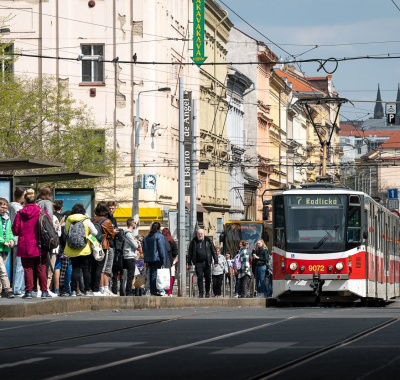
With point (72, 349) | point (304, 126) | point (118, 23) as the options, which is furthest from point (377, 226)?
point (304, 126)

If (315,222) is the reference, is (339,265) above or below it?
below

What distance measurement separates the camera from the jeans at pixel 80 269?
21.9m

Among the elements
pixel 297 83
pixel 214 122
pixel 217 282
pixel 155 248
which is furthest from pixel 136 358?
pixel 297 83

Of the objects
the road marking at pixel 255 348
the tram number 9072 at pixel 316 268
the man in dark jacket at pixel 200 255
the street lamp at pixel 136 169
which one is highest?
the street lamp at pixel 136 169

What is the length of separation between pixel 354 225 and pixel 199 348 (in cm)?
1727

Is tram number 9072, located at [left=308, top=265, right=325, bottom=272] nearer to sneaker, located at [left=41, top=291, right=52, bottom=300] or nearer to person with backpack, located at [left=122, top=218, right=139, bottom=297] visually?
person with backpack, located at [left=122, top=218, right=139, bottom=297]

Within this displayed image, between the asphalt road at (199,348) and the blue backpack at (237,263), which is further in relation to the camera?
the blue backpack at (237,263)

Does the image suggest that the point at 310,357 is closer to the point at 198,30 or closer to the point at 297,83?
the point at 198,30

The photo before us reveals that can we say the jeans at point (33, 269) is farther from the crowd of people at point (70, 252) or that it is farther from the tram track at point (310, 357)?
the tram track at point (310, 357)

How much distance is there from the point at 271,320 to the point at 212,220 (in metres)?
58.6

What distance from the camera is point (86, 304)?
21312 mm

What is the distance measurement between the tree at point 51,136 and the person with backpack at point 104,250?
20496mm

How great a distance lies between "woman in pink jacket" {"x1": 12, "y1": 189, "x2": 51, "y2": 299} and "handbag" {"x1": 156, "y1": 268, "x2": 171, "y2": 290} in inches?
269

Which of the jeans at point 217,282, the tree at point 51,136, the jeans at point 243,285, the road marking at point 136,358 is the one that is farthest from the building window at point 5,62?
the road marking at point 136,358
